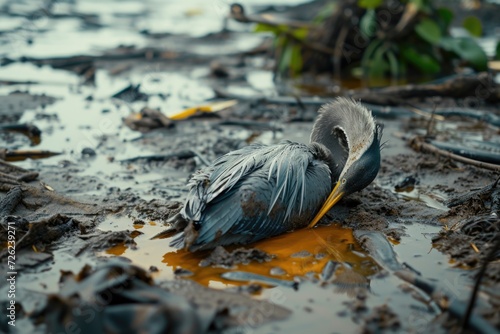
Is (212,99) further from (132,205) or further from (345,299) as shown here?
(345,299)

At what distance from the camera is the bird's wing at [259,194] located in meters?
4.62

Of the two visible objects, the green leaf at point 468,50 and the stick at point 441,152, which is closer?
→ the stick at point 441,152

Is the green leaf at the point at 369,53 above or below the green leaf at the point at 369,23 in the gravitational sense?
below

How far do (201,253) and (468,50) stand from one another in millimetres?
7234

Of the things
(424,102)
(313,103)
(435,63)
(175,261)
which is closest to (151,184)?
(175,261)

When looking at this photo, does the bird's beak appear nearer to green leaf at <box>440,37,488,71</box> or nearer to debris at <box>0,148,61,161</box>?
debris at <box>0,148,61,161</box>

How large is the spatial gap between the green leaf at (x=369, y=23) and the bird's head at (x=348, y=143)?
4655 millimetres

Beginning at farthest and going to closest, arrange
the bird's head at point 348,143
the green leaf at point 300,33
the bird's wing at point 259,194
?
1. the green leaf at point 300,33
2. the bird's head at point 348,143
3. the bird's wing at point 259,194

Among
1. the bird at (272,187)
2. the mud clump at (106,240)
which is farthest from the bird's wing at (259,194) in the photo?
the mud clump at (106,240)

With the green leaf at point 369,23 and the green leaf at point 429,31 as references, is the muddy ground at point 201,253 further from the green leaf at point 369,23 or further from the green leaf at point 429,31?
the green leaf at point 369,23

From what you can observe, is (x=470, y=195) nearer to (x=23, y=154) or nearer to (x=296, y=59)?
(x=23, y=154)

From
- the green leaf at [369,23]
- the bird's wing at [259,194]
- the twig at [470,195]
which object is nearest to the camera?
the bird's wing at [259,194]

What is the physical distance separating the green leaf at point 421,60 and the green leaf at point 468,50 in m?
Result: 0.32

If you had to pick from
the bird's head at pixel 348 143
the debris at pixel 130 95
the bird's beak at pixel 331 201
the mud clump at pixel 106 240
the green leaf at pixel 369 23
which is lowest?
the mud clump at pixel 106 240
